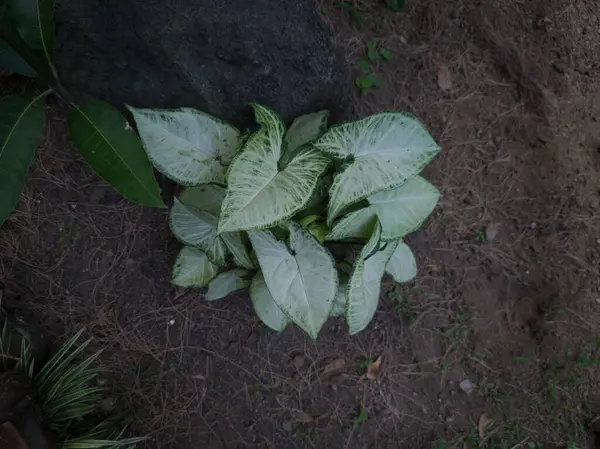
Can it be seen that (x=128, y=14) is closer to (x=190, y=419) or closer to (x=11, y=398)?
(x=11, y=398)

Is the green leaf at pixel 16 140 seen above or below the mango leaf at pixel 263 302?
above

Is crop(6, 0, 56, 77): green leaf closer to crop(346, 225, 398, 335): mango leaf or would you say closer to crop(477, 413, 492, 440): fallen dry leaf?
crop(346, 225, 398, 335): mango leaf

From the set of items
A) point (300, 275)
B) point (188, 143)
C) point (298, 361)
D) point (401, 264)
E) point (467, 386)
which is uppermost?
point (188, 143)

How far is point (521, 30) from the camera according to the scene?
2.05 meters

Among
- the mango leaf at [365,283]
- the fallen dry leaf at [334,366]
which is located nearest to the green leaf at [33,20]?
the mango leaf at [365,283]

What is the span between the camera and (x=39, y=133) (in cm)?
129

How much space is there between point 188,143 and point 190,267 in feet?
1.33

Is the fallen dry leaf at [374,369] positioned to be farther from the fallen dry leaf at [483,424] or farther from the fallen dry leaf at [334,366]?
the fallen dry leaf at [483,424]

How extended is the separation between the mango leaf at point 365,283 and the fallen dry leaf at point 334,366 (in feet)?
1.33

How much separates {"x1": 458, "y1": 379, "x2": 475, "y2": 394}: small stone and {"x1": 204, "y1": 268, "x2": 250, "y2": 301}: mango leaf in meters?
0.90

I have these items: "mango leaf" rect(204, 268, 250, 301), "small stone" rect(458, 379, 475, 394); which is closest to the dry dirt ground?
"small stone" rect(458, 379, 475, 394)

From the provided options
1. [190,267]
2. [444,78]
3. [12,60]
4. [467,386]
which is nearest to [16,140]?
[12,60]

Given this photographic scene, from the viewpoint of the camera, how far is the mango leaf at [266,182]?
3.75 feet

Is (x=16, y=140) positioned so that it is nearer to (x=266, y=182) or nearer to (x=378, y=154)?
(x=266, y=182)
